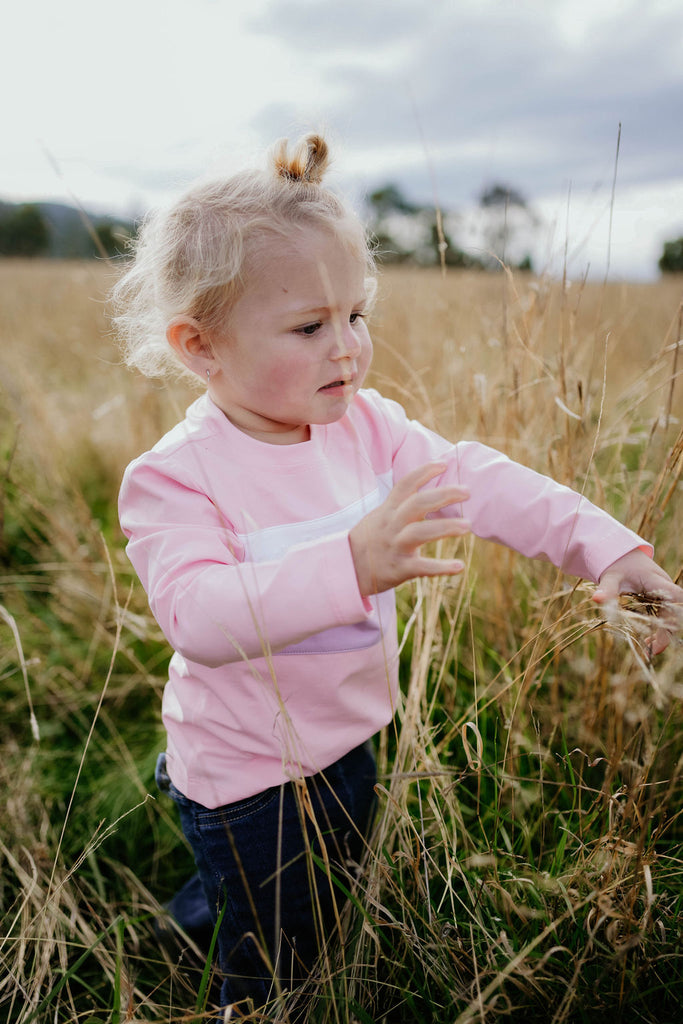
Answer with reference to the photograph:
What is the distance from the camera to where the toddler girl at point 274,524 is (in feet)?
3.14

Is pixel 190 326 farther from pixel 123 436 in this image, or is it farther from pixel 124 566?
pixel 123 436

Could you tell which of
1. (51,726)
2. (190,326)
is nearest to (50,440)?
(51,726)

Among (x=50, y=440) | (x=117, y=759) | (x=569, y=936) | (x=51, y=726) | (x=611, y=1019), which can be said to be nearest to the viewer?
(x=611, y=1019)

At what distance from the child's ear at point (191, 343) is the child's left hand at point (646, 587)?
2.48 ft

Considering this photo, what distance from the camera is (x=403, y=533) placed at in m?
0.80

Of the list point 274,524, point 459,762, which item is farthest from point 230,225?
point 459,762

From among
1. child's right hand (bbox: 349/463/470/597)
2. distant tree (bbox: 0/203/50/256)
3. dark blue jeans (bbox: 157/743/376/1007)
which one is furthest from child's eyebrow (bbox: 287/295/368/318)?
distant tree (bbox: 0/203/50/256)

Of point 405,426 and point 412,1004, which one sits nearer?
point 412,1004

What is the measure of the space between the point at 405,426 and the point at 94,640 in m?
1.38

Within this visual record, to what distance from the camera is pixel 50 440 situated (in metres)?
2.97

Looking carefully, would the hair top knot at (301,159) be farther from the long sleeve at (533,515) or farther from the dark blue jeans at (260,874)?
the dark blue jeans at (260,874)

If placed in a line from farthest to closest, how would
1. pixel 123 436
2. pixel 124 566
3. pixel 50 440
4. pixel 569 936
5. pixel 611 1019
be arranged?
pixel 123 436 < pixel 50 440 < pixel 124 566 < pixel 569 936 < pixel 611 1019

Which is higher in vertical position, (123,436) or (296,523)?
(296,523)

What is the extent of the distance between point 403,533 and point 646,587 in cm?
46
